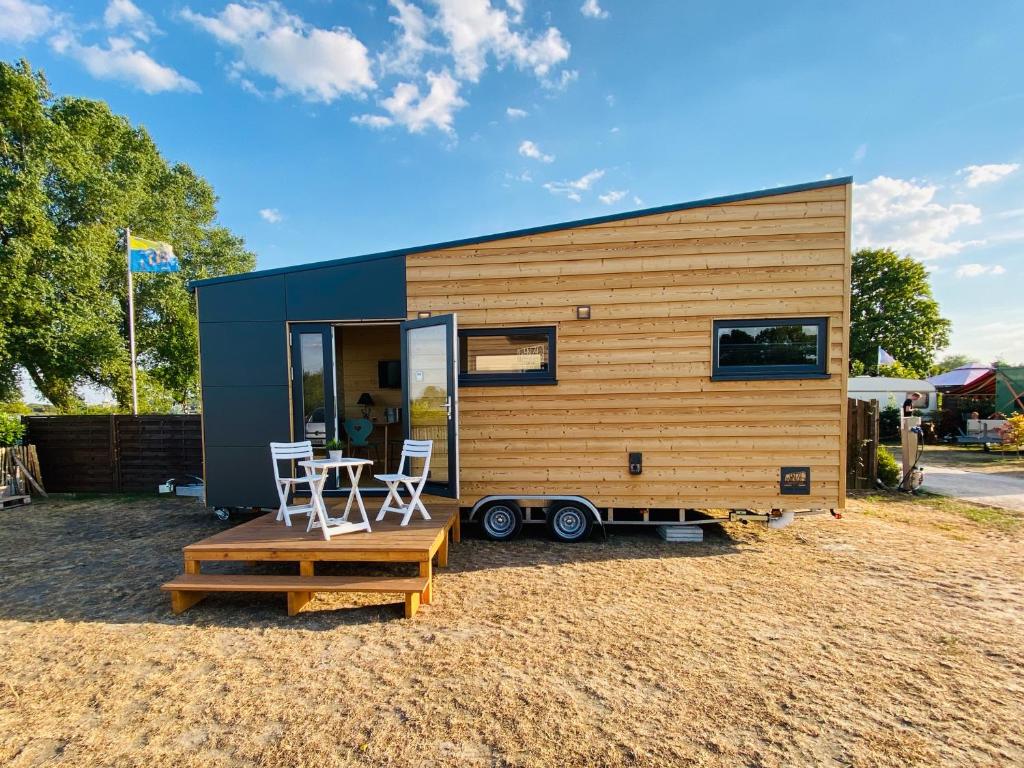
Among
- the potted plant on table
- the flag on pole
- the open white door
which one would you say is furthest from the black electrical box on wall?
the flag on pole

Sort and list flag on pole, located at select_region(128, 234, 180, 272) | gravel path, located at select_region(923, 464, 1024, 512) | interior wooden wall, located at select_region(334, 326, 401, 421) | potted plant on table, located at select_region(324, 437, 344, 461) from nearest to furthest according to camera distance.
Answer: potted plant on table, located at select_region(324, 437, 344, 461) < gravel path, located at select_region(923, 464, 1024, 512) < interior wooden wall, located at select_region(334, 326, 401, 421) < flag on pole, located at select_region(128, 234, 180, 272)

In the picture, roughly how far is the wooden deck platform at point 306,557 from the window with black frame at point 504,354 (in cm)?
169

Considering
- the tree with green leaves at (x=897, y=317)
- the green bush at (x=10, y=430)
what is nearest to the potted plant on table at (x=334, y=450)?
the green bush at (x=10, y=430)

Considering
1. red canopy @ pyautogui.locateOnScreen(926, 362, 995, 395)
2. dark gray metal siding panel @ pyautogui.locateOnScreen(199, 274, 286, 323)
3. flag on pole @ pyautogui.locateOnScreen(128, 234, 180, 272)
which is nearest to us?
dark gray metal siding panel @ pyautogui.locateOnScreen(199, 274, 286, 323)

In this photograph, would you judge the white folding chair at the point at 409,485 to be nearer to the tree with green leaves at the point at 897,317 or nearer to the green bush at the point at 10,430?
the green bush at the point at 10,430

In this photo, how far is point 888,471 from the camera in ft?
24.9

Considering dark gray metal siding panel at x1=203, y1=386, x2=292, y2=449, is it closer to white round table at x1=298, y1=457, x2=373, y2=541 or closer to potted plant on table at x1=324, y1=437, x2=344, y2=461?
potted plant on table at x1=324, y1=437, x2=344, y2=461

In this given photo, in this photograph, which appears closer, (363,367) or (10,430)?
(363,367)

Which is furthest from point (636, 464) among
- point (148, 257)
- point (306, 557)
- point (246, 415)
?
point (148, 257)

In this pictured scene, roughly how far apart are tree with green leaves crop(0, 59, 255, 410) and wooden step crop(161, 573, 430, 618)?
11.6m

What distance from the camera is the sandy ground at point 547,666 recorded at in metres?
1.98

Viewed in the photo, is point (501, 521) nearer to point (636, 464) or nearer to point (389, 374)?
point (636, 464)

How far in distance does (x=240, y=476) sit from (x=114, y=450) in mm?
4956

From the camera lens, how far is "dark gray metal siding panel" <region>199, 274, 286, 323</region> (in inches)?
196
